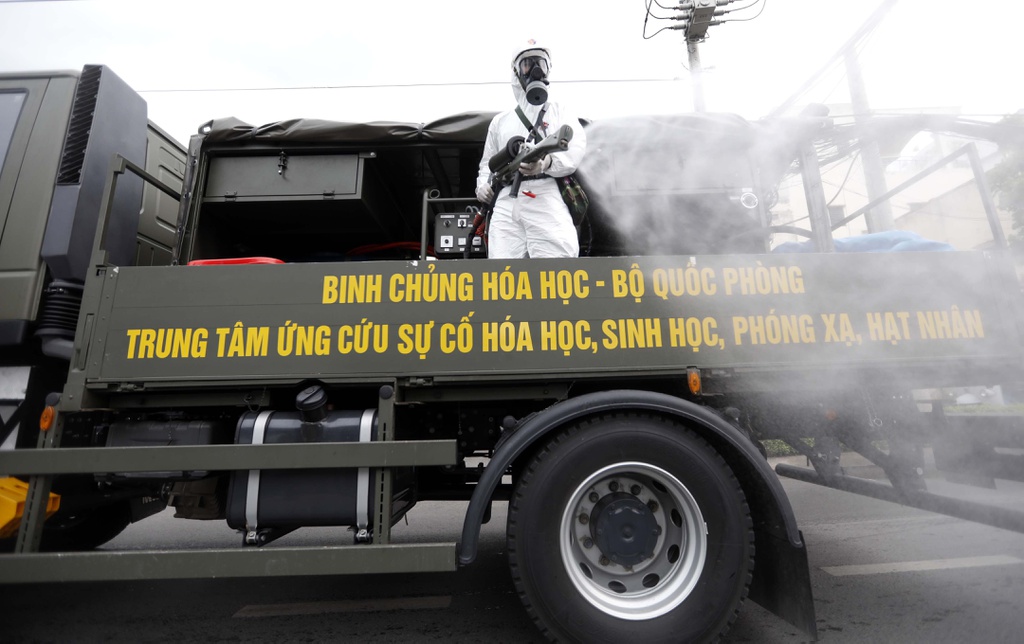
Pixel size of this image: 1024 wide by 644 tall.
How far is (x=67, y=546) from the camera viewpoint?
329 centimetres

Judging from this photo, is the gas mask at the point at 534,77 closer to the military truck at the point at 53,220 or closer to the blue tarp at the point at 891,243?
the blue tarp at the point at 891,243

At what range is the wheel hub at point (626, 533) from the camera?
2.30 meters

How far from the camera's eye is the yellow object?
7.75 ft

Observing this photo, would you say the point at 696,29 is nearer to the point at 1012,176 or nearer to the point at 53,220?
the point at 1012,176

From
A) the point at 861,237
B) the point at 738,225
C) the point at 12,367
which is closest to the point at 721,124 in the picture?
the point at 738,225

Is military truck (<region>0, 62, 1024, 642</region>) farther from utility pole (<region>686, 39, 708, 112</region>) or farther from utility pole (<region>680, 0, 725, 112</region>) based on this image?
utility pole (<region>680, 0, 725, 112</region>)

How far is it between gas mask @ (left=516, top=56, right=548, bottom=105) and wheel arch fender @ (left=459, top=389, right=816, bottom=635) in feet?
6.11

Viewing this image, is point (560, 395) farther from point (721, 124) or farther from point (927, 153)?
point (927, 153)

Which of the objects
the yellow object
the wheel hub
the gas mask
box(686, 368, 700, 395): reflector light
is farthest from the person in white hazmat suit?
the yellow object

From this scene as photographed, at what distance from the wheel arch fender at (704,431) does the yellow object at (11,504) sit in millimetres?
2087

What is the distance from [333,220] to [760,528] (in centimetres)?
358

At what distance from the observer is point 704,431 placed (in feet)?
7.86

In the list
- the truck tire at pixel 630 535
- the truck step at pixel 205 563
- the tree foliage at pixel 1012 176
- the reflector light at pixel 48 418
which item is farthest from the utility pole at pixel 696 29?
the reflector light at pixel 48 418

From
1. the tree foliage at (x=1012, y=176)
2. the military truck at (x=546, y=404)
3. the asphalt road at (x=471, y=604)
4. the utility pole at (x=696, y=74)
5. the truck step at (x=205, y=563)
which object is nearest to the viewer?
the truck step at (x=205, y=563)
